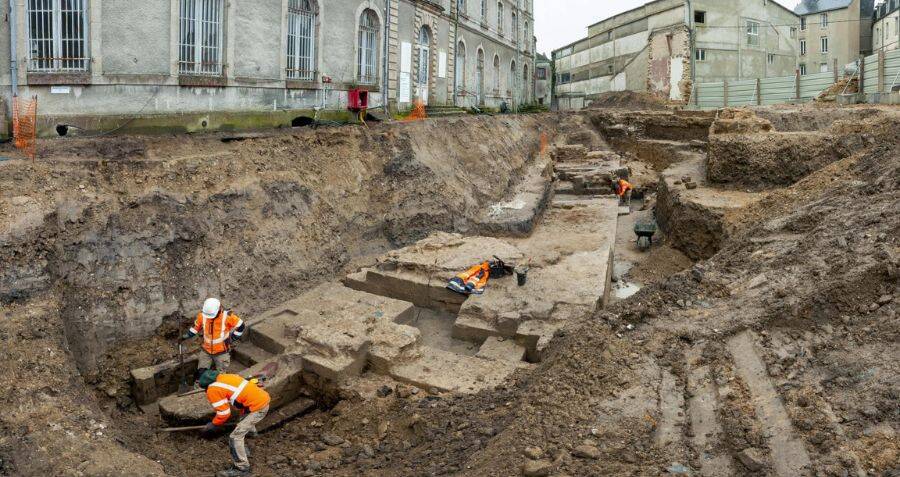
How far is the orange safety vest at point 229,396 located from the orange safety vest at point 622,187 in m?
13.2

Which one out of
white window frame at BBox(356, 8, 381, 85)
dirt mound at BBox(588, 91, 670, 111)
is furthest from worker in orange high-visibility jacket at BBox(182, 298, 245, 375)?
dirt mound at BBox(588, 91, 670, 111)

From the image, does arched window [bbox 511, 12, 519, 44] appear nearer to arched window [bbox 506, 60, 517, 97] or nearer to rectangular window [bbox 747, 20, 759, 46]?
arched window [bbox 506, 60, 517, 97]

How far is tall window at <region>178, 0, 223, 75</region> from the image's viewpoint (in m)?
12.1

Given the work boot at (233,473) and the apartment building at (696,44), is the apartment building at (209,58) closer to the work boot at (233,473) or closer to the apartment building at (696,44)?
the work boot at (233,473)

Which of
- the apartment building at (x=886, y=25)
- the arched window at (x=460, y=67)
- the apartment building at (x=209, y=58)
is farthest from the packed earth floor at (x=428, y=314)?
the apartment building at (x=886, y=25)

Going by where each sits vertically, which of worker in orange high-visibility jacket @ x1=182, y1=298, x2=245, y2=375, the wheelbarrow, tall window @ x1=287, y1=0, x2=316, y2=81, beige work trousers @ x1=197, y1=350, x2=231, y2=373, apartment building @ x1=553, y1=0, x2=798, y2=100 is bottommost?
beige work trousers @ x1=197, y1=350, x2=231, y2=373

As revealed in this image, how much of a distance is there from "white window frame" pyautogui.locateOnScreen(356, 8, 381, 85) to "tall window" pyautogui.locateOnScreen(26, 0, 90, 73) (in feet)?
23.8

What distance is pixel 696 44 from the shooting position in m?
31.8

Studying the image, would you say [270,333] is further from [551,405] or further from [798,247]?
[798,247]

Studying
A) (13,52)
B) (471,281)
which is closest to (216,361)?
(471,281)

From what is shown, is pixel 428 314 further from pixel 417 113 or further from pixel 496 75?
pixel 496 75

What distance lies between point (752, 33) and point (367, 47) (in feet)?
79.6

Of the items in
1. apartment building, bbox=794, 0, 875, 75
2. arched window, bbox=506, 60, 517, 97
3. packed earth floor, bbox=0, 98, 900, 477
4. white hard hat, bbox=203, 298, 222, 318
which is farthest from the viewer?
apartment building, bbox=794, 0, 875, 75

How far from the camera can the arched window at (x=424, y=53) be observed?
20781mm
